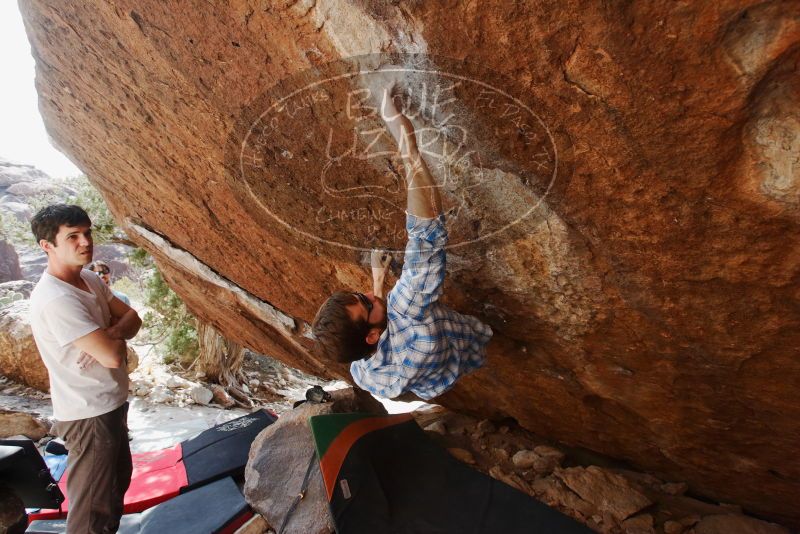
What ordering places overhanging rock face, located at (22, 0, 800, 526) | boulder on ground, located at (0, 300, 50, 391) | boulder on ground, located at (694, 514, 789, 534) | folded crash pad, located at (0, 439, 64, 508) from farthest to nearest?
1. boulder on ground, located at (0, 300, 50, 391)
2. folded crash pad, located at (0, 439, 64, 508)
3. boulder on ground, located at (694, 514, 789, 534)
4. overhanging rock face, located at (22, 0, 800, 526)

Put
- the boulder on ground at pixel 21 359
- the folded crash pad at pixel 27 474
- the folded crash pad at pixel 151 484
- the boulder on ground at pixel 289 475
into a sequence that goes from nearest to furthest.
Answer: the folded crash pad at pixel 27 474 < the boulder on ground at pixel 289 475 < the folded crash pad at pixel 151 484 < the boulder on ground at pixel 21 359

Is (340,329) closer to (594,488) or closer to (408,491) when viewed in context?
(408,491)

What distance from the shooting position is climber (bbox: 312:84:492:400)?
1.48m

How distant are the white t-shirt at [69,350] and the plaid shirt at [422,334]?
4.16 ft

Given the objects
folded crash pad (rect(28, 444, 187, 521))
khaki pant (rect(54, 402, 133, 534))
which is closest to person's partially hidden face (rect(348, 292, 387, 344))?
khaki pant (rect(54, 402, 133, 534))

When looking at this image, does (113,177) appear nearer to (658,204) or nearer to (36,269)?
(658,204)

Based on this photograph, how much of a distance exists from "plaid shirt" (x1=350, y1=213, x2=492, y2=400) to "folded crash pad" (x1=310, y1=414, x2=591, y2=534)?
753 millimetres

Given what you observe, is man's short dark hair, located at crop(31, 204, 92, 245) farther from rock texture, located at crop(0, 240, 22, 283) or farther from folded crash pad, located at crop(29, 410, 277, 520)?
rock texture, located at crop(0, 240, 22, 283)

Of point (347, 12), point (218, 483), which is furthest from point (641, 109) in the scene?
point (218, 483)

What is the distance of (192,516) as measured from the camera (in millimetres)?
2881

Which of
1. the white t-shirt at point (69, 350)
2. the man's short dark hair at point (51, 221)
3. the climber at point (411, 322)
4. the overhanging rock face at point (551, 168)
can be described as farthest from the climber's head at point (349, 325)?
the man's short dark hair at point (51, 221)

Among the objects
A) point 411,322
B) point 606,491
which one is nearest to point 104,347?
point 411,322

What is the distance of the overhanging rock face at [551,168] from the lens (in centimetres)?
110

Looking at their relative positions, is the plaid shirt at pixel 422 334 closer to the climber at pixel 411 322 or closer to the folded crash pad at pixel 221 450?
the climber at pixel 411 322
